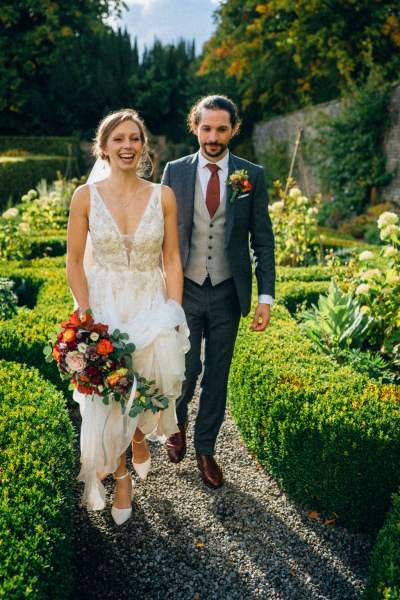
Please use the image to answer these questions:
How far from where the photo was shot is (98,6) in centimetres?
2312

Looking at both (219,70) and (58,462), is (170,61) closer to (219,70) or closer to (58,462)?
(219,70)

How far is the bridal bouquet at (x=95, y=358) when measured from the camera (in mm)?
2387

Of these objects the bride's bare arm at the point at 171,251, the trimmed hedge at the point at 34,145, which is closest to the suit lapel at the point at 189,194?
the bride's bare arm at the point at 171,251

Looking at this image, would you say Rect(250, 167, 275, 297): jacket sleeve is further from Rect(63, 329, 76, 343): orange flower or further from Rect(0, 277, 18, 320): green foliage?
Rect(0, 277, 18, 320): green foliage

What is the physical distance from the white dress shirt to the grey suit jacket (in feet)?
0.10

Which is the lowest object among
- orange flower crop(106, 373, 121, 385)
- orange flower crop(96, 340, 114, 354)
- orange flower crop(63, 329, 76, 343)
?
orange flower crop(106, 373, 121, 385)

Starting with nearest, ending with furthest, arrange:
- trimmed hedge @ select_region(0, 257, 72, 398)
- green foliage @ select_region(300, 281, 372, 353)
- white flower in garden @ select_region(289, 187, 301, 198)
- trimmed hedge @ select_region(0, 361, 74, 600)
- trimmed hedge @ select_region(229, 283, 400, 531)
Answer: trimmed hedge @ select_region(0, 361, 74, 600) < trimmed hedge @ select_region(229, 283, 400, 531) < trimmed hedge @ select_region(0, 257, 72, 398) < green foliage @ select_region(300, 281, 372, 353) < white flower in garden @ select_region(289, 187, 301, 198)

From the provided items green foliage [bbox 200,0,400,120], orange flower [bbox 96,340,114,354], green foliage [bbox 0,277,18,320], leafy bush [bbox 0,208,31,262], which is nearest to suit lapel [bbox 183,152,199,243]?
orange flower [bbox 96,340,114,354]

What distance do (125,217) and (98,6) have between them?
2404 cm

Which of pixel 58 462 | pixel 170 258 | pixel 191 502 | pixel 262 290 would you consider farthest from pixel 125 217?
pixel 191 502

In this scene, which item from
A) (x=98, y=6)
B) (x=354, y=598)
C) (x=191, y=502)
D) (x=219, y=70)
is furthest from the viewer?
(x=98, y=6)

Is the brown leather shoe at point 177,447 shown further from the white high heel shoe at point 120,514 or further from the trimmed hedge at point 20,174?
the trimmed hedge at point 20,174

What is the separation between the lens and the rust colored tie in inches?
121

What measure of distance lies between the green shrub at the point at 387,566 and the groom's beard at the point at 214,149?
202 centimetres
